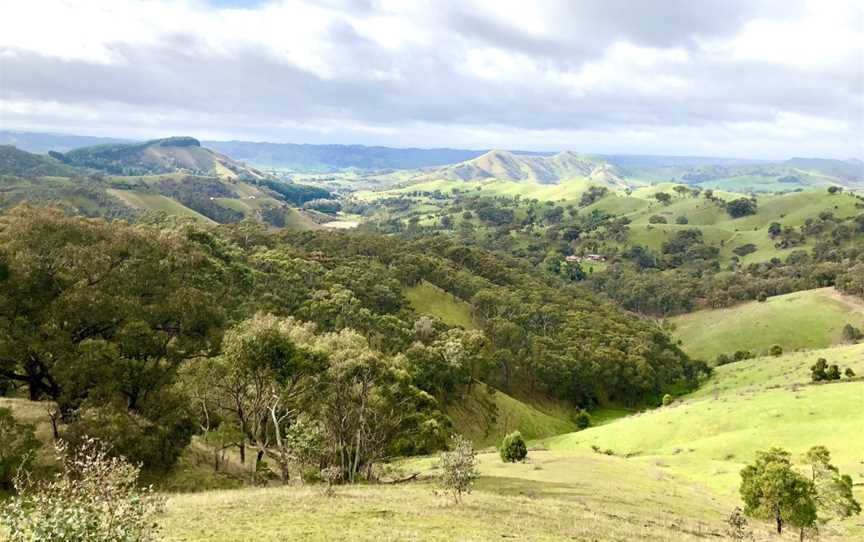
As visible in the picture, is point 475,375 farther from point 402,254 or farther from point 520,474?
point 402,254

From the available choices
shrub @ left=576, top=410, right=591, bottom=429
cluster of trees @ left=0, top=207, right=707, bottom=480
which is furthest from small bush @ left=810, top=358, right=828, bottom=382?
cluster of trees @ left=0, top=207, right=707, bottom=480

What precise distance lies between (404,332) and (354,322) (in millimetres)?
8610

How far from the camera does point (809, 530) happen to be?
118ft

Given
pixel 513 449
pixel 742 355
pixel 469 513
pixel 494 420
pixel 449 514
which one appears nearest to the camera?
pixel 449 514

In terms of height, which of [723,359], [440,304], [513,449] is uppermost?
[513,449]

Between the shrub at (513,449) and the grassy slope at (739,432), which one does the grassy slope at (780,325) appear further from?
the shrub at (513,449)

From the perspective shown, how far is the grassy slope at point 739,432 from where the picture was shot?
164 feet

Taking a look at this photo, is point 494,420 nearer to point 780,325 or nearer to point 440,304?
point 440,304

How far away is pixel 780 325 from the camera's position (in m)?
146

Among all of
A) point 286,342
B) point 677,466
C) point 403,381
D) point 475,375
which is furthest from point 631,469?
point 475,375

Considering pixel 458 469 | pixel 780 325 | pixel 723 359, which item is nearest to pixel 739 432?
pixel 458 469

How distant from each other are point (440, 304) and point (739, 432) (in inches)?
3099

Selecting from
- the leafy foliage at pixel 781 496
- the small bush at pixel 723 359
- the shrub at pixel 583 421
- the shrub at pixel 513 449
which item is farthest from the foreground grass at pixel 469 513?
the small bush at pixel 723 359

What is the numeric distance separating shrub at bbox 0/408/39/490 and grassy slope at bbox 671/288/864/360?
148 meters
